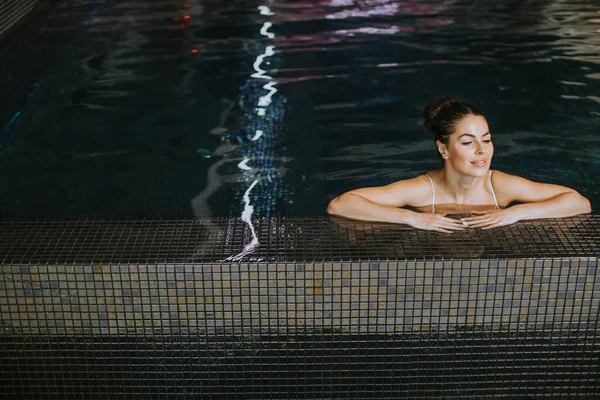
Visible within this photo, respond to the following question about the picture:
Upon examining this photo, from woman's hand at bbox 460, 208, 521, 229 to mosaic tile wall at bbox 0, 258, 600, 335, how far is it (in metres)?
0.41

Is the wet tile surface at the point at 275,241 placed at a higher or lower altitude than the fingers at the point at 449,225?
higher

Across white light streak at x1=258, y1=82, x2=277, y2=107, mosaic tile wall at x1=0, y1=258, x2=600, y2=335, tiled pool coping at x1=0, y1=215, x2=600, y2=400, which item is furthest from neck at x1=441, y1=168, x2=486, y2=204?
white light streak at x1=258, y1=82, x2=277, y2=107

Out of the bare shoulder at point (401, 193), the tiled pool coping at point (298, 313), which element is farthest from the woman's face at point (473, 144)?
the tiled pool coping at point (298, 313)

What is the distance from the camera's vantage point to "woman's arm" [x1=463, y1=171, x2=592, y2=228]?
3541 millimetres

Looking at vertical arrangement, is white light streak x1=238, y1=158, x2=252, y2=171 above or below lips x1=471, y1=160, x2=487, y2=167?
below

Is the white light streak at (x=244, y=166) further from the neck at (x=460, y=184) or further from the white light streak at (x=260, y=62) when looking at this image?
the white light streak at (x=260, y=62)

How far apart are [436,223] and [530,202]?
2.72 ft

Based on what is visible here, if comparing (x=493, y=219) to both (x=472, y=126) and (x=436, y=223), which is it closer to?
(x=436, y=223)

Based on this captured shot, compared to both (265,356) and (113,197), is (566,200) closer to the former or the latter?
(265,356)

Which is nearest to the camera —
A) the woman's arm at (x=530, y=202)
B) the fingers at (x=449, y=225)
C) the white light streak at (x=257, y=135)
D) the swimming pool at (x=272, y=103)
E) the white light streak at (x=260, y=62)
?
the fingers at (x=449, y=225)

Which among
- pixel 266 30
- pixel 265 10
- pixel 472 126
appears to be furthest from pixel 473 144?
pixel 265 10

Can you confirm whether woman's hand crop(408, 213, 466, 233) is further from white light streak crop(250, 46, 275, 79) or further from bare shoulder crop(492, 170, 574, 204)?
white light streak crop(250, 46, 275, 79)

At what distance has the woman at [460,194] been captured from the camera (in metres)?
3.59

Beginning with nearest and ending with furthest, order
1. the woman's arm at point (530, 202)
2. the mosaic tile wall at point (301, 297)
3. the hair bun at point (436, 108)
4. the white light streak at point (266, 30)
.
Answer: the mosaic tile wall at point (301, 297), the woman's arm at point (530, 202), the hair bun at point (436, 108), the white light streak at point (266, 30)
